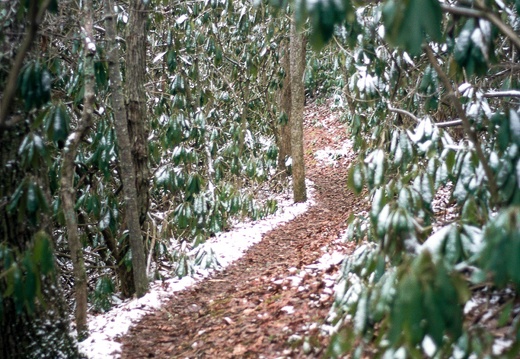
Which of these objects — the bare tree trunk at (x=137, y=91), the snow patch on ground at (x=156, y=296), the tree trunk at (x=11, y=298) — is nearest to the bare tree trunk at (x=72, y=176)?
the snow patch on ground at (x=156, y=296)

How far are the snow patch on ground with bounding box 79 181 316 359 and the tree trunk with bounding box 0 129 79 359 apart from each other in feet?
2.46

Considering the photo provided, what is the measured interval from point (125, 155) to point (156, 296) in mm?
1597

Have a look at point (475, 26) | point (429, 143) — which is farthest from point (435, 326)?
point (429, 143)

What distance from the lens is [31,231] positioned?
9.35 ft

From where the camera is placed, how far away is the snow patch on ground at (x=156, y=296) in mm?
3864

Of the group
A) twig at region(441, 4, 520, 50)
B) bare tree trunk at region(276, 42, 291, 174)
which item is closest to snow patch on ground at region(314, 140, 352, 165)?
bare tree trunk at region(276, 42, 291, 174)

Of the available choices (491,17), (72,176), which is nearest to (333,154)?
(72,176)

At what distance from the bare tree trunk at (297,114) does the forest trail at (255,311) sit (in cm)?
302

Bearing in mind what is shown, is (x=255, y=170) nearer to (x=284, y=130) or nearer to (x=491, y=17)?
(x=284, y=130)

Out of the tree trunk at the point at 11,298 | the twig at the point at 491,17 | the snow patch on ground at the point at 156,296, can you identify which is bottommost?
the snow patch on ground at the point at 156,296

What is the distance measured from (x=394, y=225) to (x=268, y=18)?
9.23 m

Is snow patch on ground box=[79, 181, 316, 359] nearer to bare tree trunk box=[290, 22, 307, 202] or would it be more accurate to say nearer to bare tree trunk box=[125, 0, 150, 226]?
bare tree trunk box=[290, 22, 307, 202]

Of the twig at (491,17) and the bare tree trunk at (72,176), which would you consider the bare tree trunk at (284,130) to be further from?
the twig at (491,17)

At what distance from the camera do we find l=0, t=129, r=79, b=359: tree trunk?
9.05 ft
